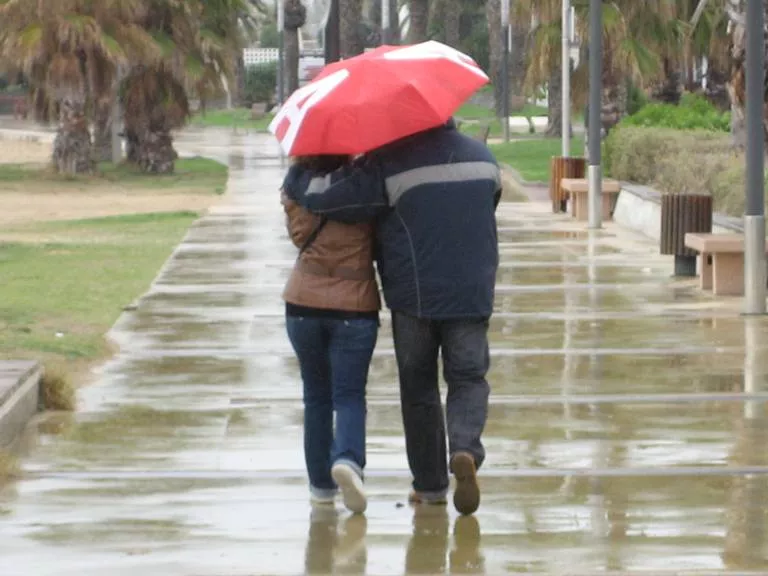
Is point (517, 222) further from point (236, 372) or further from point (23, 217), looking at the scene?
point (236, 372)

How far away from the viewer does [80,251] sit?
69.9ft

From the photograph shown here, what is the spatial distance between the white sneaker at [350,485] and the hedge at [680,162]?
1322cm

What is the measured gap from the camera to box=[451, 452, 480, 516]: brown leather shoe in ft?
24.5

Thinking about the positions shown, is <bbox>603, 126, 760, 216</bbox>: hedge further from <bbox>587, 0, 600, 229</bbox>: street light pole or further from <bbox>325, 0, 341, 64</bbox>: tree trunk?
<bbox>325, 0, 341, 64</bbox>: tree trunk

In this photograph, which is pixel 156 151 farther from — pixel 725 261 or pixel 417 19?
pixel 417 19

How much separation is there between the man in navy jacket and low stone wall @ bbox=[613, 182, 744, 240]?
1275 cm

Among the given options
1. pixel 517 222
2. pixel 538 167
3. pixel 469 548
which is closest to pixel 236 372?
pixel 469 548

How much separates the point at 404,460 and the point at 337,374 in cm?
147

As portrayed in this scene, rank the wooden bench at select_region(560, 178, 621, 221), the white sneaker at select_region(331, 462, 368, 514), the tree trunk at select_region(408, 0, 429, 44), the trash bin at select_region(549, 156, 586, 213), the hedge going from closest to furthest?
the white sneaker at select_region(331, 462, 368, 514)
the hedge
the wooden bench at select_region(560, 178, 621, 221)
the trash bin at select_region(549, 156, 586, 213)
the tree trunk at select_region(408, 0, 429, 44)

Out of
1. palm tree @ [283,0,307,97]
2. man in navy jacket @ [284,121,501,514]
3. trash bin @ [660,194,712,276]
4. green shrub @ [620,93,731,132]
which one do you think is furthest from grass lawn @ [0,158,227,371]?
palm tree @ [283,0,307,97]

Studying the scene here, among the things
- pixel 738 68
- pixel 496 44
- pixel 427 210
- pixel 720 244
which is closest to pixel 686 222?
pixel 720 244

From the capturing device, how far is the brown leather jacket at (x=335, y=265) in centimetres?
759

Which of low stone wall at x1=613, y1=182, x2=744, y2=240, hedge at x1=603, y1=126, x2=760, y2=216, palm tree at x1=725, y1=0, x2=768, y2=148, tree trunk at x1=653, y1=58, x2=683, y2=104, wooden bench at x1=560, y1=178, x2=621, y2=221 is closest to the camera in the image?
hedge at x1=603, y1=126, x2=760, y2=216

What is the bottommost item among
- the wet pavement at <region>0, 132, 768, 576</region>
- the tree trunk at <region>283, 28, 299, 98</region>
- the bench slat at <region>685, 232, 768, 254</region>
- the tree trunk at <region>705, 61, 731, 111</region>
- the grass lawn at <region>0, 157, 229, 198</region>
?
the grass lawn at <region>0, 157, 229, 198</region>
